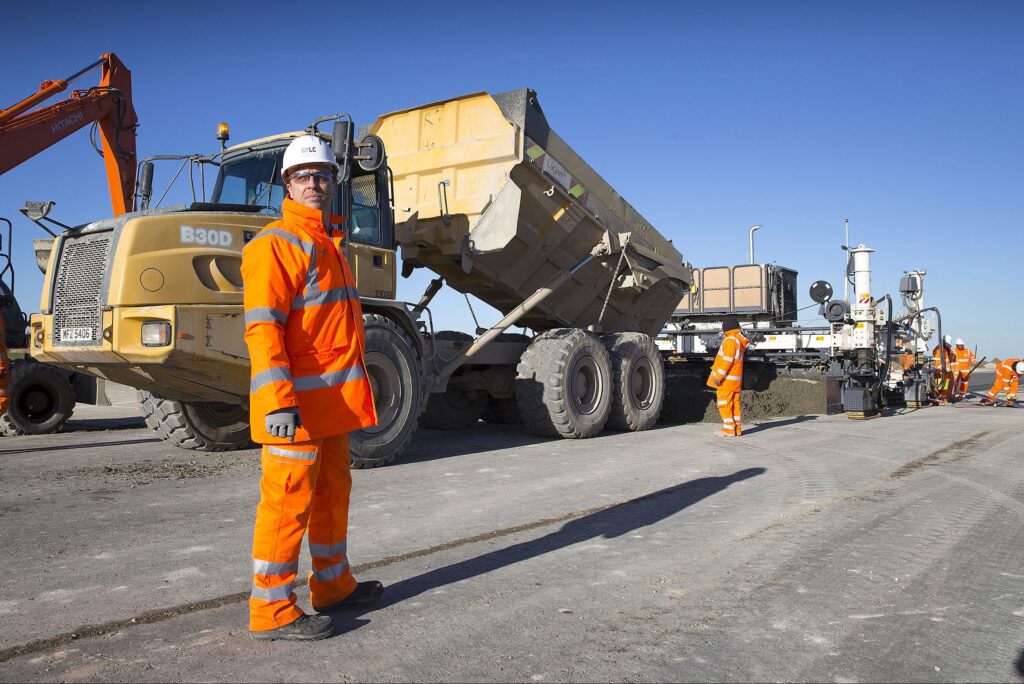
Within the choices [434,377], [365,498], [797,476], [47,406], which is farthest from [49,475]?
[797,476]

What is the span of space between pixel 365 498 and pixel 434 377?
2706 mm

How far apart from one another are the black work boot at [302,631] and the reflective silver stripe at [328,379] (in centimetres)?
84

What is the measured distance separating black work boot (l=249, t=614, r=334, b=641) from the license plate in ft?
11.9

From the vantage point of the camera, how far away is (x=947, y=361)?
1841cm

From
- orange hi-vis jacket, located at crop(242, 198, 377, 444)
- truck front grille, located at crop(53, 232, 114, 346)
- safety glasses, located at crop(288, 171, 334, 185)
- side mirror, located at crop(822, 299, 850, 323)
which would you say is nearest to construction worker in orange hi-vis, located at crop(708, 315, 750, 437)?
side mirror, located at crop(822, 299, 850, 323)

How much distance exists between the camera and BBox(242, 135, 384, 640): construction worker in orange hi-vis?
2.78m

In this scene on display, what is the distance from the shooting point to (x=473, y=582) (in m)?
3.51

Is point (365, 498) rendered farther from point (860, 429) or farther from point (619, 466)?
point (860, 429)

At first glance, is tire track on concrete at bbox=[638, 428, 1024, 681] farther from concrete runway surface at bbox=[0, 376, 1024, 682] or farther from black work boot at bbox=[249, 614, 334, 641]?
black work boot at bbox=[249, 614, 334, 641]

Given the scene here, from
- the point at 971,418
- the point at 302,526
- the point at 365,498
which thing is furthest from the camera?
the point at 971,418

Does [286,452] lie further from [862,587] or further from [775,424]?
[775,424]

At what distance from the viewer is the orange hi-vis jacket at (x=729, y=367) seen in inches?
379

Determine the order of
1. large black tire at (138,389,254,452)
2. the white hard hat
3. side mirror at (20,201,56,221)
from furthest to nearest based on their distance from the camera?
large black tire at (138,389,254,452)
side mirror at (20,201,56,221)
the white hard hat

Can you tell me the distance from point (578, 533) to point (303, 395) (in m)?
2.13
